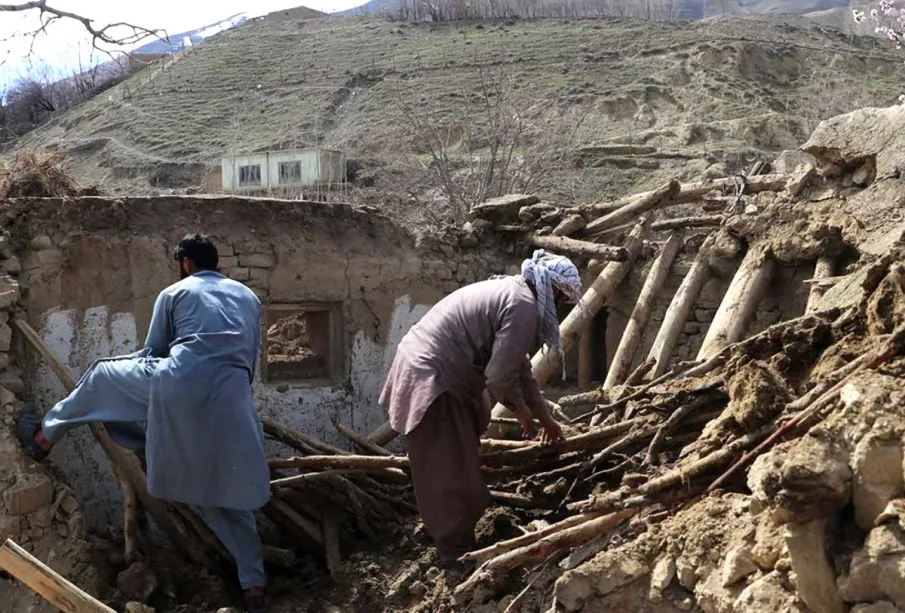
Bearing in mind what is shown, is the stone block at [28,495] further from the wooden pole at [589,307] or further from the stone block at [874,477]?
the stone block at [874,477]

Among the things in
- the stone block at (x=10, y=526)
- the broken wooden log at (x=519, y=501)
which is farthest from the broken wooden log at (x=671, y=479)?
the stone block at (x=10, y=526)

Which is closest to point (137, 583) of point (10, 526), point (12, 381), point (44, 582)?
point (10, 526)

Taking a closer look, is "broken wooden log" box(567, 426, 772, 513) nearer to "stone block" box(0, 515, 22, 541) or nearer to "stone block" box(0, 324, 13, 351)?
"stone block" box(0, 515, 22, 541)

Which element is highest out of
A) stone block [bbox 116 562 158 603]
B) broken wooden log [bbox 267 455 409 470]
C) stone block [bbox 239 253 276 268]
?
stone block [bbox 239 253 276 268]

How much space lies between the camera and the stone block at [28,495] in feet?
17.4

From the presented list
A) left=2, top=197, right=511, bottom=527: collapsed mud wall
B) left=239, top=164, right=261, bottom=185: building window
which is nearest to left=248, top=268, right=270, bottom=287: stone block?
left=2, top=197, right=511, bottom=527: collapsed mud wall

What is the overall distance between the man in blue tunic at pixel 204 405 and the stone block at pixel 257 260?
150 cm

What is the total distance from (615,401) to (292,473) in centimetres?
215

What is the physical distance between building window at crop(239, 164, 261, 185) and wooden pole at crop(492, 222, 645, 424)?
1264 centimetres

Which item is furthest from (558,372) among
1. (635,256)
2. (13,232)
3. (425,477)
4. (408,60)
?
(408,60)

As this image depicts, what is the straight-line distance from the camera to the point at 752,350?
427cm

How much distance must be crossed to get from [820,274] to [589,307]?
167cm

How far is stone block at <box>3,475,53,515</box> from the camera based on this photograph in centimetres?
531

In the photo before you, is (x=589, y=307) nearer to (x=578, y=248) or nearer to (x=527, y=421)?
(x=578, y=248)
